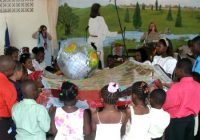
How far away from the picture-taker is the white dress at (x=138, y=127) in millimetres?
3928

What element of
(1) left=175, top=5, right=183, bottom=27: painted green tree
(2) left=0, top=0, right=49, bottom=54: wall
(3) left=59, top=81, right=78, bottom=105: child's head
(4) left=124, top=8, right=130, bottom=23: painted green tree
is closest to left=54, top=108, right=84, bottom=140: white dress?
(3) left=59, top=81, right=78, bottom=105: child's head

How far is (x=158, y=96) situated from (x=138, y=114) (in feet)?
0.97

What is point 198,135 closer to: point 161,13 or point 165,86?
point 165,86

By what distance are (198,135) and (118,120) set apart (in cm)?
153

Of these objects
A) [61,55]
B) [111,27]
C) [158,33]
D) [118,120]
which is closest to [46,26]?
[111,27]

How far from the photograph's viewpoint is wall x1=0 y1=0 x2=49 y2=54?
9.90 meters

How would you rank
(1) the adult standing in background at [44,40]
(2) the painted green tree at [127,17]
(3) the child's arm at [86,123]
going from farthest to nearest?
1. (2) the painted green tree at [127,17]
2. (1) the adult standing in background at [44,40]
3. (3) the child's arm at [86,123]

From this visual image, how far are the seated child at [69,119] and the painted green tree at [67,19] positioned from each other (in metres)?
6.66

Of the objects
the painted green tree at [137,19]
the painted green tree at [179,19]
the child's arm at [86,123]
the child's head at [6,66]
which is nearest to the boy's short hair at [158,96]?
the child's arm at [86,123]

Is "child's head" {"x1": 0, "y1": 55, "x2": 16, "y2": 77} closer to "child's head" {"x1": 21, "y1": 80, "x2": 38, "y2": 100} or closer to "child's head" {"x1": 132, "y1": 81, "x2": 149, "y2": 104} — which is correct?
"child's head" {"x1": 21, "y1": 80, "x2": 38, "y2": 100}

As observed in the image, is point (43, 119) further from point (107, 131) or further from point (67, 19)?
point (67, 19)

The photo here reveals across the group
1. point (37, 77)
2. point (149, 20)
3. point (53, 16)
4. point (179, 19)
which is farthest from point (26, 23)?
point (37, 77)

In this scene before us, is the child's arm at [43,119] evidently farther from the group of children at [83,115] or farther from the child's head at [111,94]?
the child's head at [111,94]

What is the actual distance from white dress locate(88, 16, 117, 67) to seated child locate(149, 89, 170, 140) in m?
6.08
